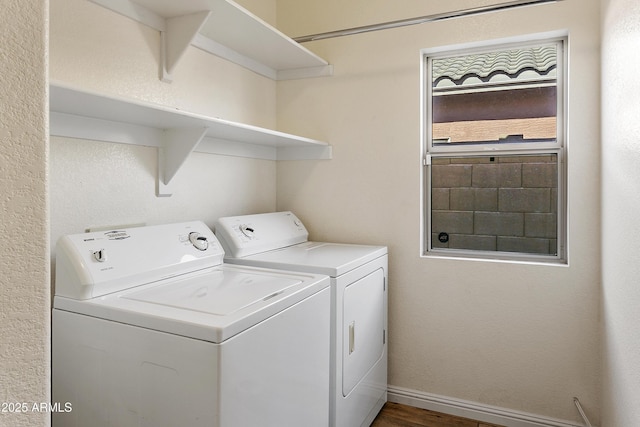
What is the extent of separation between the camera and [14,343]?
0.56 metres

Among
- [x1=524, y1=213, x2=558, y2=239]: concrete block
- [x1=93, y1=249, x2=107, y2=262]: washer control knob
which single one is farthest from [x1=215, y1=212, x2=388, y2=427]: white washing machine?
[x1=524, y1=213, x2=558, y2=239]: concrete block

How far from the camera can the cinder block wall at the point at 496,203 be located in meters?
2.23

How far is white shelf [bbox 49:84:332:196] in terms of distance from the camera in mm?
1338

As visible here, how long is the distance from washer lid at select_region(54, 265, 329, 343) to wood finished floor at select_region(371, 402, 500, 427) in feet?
3.41

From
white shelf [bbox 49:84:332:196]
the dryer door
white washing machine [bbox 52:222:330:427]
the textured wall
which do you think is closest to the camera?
the textured wall

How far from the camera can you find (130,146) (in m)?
1.73

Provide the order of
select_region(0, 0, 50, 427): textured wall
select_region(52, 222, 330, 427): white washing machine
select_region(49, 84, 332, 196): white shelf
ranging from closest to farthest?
1. select_region(0, 0, 50, 427): textured wall
2. select_region(52, 222, 330, 427): white washing machine
3. select_region(49, 84, 332, 196): white shelf

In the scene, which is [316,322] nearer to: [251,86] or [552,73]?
[251,86]

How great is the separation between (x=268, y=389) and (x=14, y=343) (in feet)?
2.65

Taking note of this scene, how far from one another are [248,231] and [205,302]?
2.80ft

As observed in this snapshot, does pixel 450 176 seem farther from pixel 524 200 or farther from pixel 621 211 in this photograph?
pixel 621 211

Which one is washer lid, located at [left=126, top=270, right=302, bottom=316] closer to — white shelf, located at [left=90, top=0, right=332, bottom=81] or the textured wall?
the textured wall

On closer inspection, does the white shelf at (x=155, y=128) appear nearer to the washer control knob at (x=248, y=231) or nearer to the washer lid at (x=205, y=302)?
the washer control knob at (x=248, y=231)

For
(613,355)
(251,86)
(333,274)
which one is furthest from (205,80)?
(613,355)
